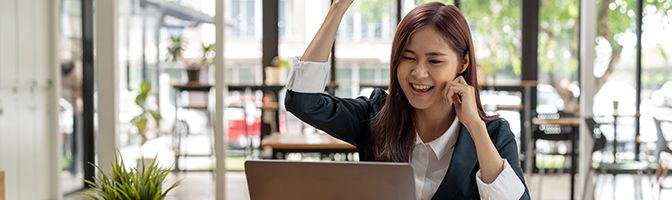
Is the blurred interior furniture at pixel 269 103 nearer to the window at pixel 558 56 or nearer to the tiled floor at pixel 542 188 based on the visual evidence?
the tiled floor at pixel 542 188

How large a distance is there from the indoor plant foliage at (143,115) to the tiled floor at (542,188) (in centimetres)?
63

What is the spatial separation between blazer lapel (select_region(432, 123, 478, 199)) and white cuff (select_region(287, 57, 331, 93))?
350 millimetres

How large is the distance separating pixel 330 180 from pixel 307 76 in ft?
1.24

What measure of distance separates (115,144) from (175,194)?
83.7 inches

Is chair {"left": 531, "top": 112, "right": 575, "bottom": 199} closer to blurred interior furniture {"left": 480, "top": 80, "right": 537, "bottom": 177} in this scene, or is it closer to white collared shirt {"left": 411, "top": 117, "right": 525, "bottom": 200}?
blurred interior furniture {"left": 480, "top": 80, "right": 537, "bottom": 177}

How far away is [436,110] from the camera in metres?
2.15

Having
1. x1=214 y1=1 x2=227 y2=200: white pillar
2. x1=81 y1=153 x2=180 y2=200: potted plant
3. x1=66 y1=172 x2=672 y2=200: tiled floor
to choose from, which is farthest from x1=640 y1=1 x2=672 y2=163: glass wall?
x1=81 y1=153 x2=180 y2=200: potted plant

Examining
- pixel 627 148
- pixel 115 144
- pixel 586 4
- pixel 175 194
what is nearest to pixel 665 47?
pixel 627 148

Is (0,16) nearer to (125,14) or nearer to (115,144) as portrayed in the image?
(115,144)

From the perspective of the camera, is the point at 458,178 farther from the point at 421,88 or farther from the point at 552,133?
the point at 552,133

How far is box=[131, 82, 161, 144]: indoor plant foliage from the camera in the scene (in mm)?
8195

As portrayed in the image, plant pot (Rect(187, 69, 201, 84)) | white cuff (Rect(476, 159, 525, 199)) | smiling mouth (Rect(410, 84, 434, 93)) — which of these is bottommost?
white cuff (Rect(476, 159, 525, 199))

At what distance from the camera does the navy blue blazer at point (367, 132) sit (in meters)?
2.03

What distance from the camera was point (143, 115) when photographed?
8.25 m
